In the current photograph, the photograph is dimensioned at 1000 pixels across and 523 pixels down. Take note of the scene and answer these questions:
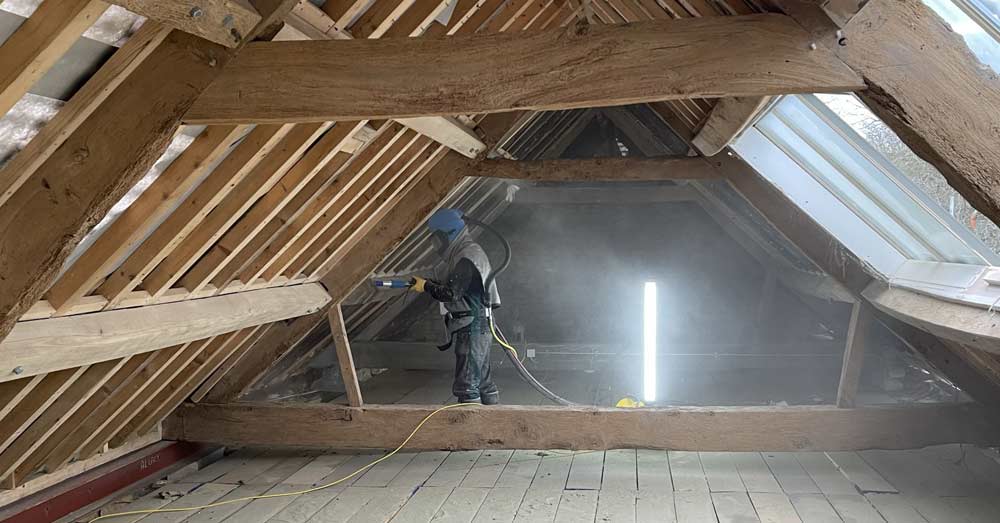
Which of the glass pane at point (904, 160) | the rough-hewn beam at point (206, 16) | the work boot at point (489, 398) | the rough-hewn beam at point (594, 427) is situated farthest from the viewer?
the work boot at point (489, 398)

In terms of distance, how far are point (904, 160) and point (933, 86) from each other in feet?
4.97

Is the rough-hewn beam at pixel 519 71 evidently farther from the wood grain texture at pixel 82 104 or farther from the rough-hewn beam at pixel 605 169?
the rough-hewn beam at pixel 605 169

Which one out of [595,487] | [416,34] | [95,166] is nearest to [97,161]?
[95,166]

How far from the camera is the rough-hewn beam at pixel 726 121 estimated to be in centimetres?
347

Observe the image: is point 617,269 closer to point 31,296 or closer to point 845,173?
point 845,173

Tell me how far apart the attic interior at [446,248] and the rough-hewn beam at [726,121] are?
4cm

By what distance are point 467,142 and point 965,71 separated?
115 inches

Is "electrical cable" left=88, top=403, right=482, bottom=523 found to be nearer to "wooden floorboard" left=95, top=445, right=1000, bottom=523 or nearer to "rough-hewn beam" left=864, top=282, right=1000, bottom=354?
"wooden floorboard" left=95, top=445, right=1000, bottom=523

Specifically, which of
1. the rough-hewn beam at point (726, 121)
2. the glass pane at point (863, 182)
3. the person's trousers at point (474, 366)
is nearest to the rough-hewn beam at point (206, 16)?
the rough-hewn beam at point (726, 121)

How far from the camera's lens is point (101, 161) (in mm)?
2088

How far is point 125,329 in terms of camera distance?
3.05 metres

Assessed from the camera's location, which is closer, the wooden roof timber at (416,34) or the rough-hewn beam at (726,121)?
the wooden roof timber at (416,34)

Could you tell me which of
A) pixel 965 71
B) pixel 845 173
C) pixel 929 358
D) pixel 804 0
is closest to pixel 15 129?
pixel 804 0

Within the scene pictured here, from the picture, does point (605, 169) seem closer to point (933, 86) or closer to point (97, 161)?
point (933, 86)
